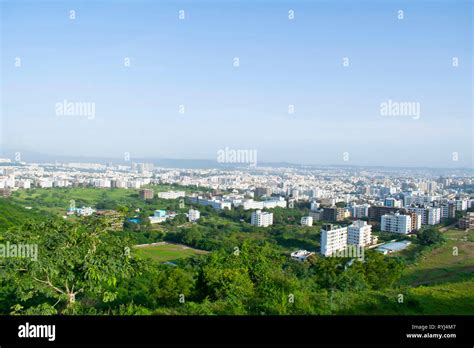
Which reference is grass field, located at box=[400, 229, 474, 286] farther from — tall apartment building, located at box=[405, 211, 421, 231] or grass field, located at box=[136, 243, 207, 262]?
grass field, located at box=[136, 243, 207, 262]

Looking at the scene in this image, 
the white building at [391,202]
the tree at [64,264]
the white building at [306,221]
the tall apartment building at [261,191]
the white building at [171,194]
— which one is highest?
the tree at [64,264]

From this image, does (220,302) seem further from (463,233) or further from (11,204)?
(11,204)

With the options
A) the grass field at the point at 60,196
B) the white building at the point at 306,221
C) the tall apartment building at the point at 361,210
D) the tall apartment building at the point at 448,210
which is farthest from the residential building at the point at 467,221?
the grass field at the point at 60,196

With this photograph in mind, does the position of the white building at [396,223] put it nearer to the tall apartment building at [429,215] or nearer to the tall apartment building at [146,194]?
the tall apartment building at [429,215]

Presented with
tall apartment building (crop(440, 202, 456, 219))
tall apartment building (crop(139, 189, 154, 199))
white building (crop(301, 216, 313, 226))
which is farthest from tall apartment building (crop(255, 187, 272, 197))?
tall apartment building (crop(440, 202, 456, 219))

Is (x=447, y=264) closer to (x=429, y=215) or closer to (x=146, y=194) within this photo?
(x=429, y=215)
